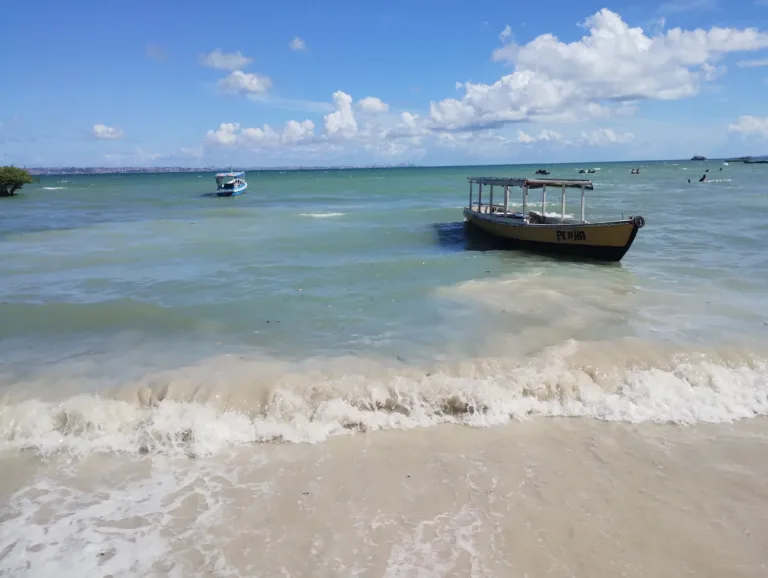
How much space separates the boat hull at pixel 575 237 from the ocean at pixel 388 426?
5.26ft

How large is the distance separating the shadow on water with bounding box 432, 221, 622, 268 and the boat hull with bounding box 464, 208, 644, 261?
140 mm

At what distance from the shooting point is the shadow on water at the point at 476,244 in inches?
706

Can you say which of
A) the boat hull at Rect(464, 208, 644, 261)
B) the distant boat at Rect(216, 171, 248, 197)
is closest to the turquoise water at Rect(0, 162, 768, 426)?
the boat hull at Rect(464, 208, 644, 261)

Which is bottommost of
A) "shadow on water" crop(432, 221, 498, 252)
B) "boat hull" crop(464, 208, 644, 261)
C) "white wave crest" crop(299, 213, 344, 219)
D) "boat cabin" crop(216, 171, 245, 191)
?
"shadow on water" crop(432, 221, 498, 252)

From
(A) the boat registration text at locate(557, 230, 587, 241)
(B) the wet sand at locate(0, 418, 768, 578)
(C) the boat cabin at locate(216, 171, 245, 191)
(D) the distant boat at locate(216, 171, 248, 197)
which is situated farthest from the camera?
(C) the boat cabin at locate(216, 171, 245, 191)

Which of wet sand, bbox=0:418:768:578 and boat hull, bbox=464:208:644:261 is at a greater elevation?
boat hull, bbox=464:208:644:261

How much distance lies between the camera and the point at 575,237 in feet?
58.2

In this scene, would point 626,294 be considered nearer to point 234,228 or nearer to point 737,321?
point 737,321

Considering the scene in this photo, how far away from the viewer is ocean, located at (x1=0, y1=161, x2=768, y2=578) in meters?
5.07

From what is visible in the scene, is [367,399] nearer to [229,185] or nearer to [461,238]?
[461,238]

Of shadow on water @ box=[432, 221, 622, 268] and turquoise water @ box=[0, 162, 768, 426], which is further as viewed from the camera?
shadow on water @ box=[432, 221, 622, 268]

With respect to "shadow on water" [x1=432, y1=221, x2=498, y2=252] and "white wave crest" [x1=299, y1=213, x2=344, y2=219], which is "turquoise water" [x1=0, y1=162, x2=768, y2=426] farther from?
"white wave crest" [x1=299, y1=213, x2=344, y2=219]

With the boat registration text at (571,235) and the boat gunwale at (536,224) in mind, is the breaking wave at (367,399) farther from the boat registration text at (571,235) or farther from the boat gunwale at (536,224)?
the boat registration text at (571,235)

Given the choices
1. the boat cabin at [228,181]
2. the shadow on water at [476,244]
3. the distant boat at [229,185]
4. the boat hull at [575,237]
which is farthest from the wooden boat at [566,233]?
the boat cabin at [228,181]
